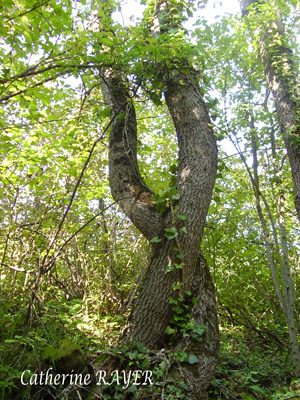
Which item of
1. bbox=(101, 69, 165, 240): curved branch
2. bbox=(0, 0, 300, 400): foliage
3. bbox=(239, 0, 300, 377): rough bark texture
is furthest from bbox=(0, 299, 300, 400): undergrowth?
bbox=(101, 69, 165, 240): curved branch

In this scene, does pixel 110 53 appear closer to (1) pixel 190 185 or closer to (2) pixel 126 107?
(2) pixel 126 107

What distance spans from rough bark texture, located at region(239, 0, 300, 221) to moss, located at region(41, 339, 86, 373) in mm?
3190

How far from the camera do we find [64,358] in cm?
197

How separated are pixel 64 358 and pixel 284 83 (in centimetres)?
458

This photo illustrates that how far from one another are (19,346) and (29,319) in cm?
22

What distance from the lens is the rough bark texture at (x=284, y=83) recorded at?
3.75m

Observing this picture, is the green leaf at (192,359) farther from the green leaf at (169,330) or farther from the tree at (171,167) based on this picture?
the green leaf at (169,330)

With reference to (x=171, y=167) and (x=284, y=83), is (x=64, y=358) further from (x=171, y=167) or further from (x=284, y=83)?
(x=284, y=83)

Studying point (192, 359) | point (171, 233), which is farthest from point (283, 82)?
point (192, 359)

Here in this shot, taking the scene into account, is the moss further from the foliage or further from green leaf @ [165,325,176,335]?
green leaf @ [165,325,176,335]

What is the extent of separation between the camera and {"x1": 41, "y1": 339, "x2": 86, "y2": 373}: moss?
197cm

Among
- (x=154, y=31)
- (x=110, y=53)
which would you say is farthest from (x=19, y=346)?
(x=154, y=31)

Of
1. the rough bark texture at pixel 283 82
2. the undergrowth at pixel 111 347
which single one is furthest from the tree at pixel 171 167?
the rough bark texture at pixel 283 82

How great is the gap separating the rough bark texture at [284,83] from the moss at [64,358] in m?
3.19
